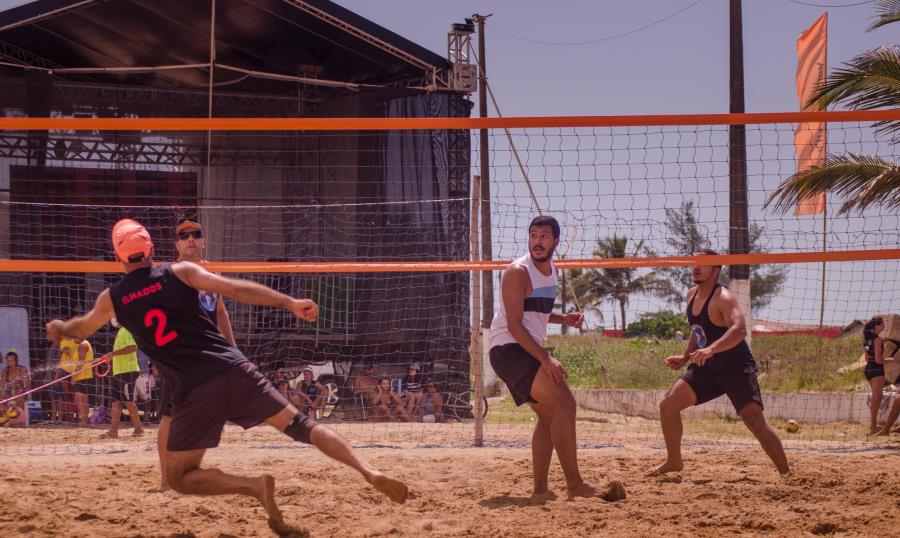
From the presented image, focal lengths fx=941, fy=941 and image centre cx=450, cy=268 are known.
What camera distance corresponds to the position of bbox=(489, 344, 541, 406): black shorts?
17.4ft

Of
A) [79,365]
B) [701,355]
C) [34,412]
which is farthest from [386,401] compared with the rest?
[701,355]

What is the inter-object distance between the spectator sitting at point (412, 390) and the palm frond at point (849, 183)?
16.2ft

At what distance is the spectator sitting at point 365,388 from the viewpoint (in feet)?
40.9

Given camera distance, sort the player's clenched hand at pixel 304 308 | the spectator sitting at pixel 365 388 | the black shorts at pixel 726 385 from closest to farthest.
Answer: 1. the player's clenched hand at pixel 304 308
2. the black shorts at pixel 726 385
3. the spectator sitting at pixel 365 388

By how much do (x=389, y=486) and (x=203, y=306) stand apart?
6.28 ft

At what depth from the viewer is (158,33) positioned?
14586 millimetres

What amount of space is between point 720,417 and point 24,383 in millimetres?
9178

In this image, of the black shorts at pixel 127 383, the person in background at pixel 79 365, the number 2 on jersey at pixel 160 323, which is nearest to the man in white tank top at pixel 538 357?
the number 2 on jersey at pixel 160 323

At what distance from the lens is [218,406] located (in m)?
4.21

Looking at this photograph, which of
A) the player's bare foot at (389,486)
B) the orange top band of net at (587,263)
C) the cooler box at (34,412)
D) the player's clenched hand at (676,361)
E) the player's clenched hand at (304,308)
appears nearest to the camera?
the player's clenched hand at (304,308)

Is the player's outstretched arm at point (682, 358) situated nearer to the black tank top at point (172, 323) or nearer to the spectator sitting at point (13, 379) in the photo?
the black tank top at point (172, 323)

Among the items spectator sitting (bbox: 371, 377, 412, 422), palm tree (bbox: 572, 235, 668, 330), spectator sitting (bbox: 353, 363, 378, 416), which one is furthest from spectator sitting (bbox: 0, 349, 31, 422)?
palm tree (bbox: 572, 235, 668, 330)

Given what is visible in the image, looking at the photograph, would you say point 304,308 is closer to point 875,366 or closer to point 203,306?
point 203,306

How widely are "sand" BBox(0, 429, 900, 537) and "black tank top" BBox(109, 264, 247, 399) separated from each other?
79cm
